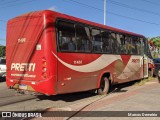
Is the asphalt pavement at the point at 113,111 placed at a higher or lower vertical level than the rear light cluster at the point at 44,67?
lower

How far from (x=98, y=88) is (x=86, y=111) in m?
3.58

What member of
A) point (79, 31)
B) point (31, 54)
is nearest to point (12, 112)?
point (31, 54)

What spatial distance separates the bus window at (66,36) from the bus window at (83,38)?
309mm

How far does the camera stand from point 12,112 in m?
8.28

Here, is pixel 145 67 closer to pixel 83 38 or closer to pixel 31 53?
pixel 83 38

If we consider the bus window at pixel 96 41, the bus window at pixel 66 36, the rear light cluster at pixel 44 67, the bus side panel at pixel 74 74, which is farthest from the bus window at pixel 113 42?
the rear light cluster at pixel 44 67

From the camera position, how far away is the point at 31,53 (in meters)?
9.45

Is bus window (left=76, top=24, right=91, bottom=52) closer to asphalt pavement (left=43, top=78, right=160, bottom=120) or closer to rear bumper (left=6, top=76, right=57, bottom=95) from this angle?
rear bumper (left=6, top=76, right=57, bottom=95)

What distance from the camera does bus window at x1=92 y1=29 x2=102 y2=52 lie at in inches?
442

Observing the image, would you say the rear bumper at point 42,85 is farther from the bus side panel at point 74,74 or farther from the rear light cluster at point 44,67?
the bus side panel at point 74,74

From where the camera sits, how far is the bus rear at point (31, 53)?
8.97 m

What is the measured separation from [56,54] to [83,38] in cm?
180

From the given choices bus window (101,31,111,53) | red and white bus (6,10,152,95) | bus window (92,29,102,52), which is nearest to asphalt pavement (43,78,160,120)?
red and white bus (6,10,152,95)

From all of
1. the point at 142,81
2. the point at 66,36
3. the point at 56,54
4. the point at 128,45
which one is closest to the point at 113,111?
the point at 56,54
